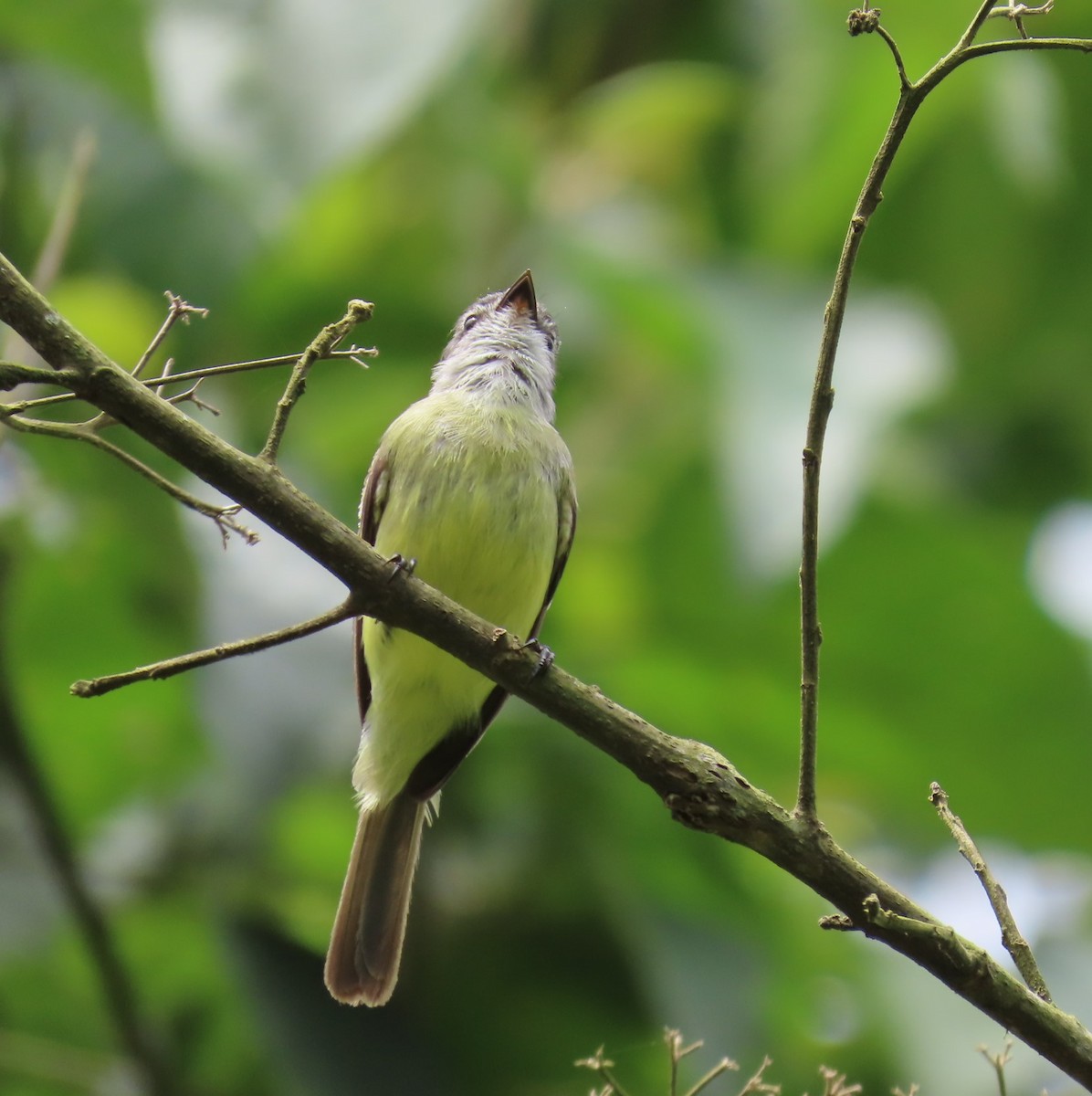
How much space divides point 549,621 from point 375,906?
1.37 m

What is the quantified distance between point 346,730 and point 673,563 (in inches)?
50.1

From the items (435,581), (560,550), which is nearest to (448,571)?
(435,581)

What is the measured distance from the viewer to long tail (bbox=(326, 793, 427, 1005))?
11.5ft

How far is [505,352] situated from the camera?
4.67 m

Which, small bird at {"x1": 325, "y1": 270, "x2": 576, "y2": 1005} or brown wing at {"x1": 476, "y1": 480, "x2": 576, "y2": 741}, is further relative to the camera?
brown wing at {"x1": 476, "y1": 480, "x2": 576, "y2": 741}

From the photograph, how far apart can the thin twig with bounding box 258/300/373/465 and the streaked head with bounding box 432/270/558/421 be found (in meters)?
2.00

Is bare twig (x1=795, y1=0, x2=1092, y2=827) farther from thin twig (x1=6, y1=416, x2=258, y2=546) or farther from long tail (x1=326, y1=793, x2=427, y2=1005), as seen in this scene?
long tail (x1=326, y1=793, x2=427, y2=1005)

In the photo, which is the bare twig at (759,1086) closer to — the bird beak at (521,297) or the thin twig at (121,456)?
the thin twig at (121,456)

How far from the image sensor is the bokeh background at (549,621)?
452 cm

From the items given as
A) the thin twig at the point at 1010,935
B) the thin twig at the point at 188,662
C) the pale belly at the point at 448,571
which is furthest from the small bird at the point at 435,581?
the thin twig at the point at 1010,935

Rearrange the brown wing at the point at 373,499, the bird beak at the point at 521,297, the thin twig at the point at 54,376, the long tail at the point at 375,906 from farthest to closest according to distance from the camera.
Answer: the bird beak at the point at 521,297 < the brown wing at the point at 373,499 < the long tail at the point at 375,906 < the thin twig at the point at 54,376

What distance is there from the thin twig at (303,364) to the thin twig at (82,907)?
236 cm

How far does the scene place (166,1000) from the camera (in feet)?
16.5

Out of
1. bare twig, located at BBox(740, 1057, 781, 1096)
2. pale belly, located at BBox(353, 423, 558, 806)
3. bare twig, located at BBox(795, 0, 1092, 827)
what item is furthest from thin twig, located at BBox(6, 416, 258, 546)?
pale belly, located at BBox(353, 423, 558, 806)
